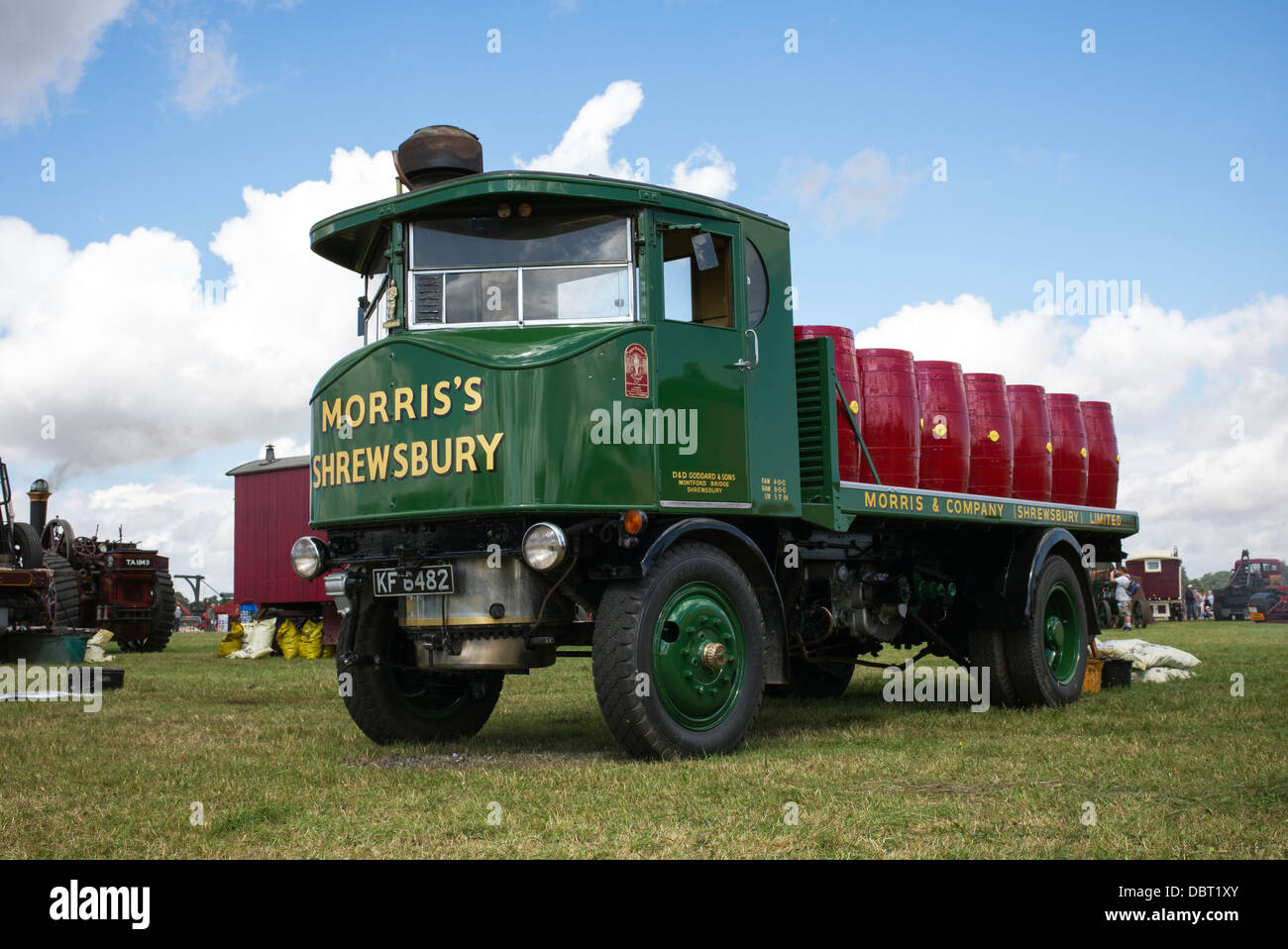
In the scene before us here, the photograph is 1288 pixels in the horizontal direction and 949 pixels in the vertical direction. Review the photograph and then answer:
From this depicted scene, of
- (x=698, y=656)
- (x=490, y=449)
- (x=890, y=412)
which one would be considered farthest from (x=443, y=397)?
(x=890, y=412)

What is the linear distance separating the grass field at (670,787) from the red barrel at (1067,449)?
197 cm

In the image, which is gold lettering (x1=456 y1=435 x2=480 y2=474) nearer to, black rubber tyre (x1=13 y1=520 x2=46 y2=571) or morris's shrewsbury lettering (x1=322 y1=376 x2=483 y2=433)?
morris's shrewsbury lettering (x1=322 y1=376 x2=483 y2=433)

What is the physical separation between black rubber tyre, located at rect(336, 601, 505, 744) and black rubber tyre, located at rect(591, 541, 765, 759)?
1677 millimetres

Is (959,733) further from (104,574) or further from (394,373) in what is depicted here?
(104,574)

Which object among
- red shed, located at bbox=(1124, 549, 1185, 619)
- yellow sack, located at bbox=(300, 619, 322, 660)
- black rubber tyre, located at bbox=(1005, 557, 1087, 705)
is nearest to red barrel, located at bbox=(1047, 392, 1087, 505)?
black rubber tyre, located at bbox=(1005, 557, 1087, 705)

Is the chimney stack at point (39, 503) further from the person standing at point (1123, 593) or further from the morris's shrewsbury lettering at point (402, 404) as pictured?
the person standing at point (1123, 593)

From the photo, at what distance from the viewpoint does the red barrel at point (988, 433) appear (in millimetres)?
9852

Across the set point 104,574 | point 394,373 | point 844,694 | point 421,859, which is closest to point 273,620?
point 104,574

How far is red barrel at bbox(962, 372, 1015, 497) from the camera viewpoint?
32.3ft

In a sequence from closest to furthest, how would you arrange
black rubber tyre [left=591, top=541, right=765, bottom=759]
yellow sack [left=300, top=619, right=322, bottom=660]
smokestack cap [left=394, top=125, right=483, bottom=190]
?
black rubber tyre [left=591, top=541, right=765, bottom=759] → smokestack cap [left=394, top=125, right=483, bottom=190] → yellow sack [left=300, top=619, right=322, bottom=660]

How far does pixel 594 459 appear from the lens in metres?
6.61

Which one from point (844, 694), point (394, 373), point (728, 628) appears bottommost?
point (844, 694)

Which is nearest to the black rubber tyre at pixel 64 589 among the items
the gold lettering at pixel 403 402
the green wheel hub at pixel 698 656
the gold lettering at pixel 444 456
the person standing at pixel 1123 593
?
the gold lettering at pixel 403 402

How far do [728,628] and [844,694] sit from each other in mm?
4568
